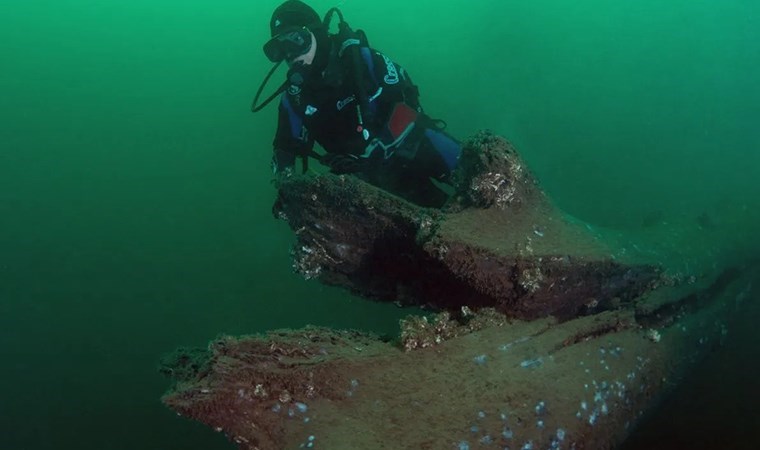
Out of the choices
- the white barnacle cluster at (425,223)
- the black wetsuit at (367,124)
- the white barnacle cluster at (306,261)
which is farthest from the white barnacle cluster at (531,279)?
the black wetsuit at (367,124)

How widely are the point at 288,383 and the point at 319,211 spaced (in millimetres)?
1396

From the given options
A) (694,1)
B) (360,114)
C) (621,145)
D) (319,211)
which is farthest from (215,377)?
(694,1)

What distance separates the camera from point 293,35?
5004 millimetres

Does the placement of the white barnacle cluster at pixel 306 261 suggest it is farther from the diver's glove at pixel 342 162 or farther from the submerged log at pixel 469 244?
the diver's glove at pixel 342 162

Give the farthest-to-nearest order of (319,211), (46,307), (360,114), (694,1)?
(694,1) < (46,307) < (360,114) < (319,211)

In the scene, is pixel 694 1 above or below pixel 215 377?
above

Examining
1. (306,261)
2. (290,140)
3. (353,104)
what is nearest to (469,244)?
(306,261)

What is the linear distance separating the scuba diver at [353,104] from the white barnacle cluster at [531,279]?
2221mm

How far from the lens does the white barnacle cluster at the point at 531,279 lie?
10.1ft

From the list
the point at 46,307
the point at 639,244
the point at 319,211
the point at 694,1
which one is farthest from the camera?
the point at 694,1

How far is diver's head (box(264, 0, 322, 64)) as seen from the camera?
5.01m

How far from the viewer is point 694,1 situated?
33156 mm

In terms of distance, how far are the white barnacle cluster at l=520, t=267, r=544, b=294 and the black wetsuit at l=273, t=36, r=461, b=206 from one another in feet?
7.60

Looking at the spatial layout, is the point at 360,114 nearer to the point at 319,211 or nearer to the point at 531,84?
the point at 319,211
